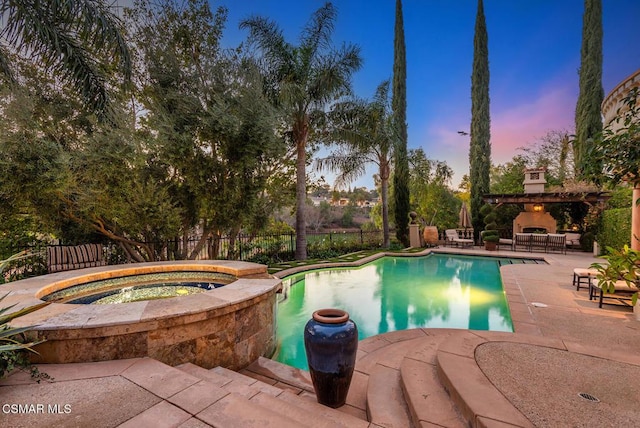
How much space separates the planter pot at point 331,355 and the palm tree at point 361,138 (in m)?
10.5

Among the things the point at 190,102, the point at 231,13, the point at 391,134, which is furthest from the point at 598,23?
the point at 190,102

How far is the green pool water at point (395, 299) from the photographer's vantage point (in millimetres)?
5500

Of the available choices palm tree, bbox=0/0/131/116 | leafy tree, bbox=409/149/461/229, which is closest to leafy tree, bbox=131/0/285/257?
palm tree, bbox=0/0/131/116

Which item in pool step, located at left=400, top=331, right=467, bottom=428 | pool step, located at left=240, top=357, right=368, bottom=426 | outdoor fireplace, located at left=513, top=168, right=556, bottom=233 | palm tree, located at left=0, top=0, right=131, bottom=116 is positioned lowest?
pool step, located at left=240, top=357, right=368, bottom=426

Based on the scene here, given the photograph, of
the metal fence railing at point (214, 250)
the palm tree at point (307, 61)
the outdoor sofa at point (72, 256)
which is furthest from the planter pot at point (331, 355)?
the palm tree at point (307, 61)

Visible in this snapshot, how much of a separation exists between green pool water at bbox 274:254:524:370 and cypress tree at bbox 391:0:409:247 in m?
5.13

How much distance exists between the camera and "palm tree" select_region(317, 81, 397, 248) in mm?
11984

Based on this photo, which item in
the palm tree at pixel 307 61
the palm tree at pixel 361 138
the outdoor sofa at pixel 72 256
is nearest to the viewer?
the outdoor sofa at pixel 72 256

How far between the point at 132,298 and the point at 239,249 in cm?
567

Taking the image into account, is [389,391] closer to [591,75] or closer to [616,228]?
[616,228]

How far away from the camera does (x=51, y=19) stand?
5086mm

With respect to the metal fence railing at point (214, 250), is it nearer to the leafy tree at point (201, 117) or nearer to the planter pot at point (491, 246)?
the leafy tree at point (201, 117)

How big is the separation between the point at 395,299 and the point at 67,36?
901 centimetres

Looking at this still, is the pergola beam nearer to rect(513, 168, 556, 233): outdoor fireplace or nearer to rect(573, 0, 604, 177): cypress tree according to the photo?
rect(513, 168, 556, 233): outdoor fireplace
